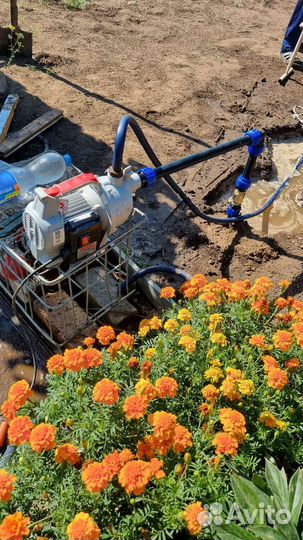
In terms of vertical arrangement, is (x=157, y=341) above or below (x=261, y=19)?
below

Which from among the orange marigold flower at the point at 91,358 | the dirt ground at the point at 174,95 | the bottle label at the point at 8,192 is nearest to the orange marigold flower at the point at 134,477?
the orange marigold flower at the point at 91,358

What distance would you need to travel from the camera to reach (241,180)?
403 centimetres

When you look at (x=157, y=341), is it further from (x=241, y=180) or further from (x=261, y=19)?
(x=261, y=19)

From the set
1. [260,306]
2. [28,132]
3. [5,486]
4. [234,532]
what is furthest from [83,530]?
[28,132]

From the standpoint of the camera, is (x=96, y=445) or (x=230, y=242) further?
(x=230, y=242)

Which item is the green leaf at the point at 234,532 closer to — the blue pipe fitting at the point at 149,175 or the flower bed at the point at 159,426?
the flower bed at the point at 159,426

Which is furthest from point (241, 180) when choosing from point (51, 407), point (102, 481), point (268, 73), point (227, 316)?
point (268, 73)

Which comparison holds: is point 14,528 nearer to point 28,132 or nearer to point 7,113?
point 28,132

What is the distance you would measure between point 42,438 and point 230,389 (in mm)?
807

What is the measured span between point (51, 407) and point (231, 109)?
4751mm

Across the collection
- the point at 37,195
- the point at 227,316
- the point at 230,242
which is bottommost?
the point at 230,242

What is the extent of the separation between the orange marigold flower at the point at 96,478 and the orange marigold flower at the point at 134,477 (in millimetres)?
62

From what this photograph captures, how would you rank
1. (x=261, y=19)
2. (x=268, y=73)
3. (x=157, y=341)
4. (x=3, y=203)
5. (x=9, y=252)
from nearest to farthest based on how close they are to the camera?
(x=157, y=341) → (x=9, y=252) → (x=3, y=203) → (x=268, y=73) → (x=261, y=19)

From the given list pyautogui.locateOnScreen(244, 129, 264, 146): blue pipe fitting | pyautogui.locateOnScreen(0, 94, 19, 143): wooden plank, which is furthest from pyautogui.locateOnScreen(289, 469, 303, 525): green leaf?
pyautogui.locateOnScreen(0, 94, 19, 143): wooden plank
